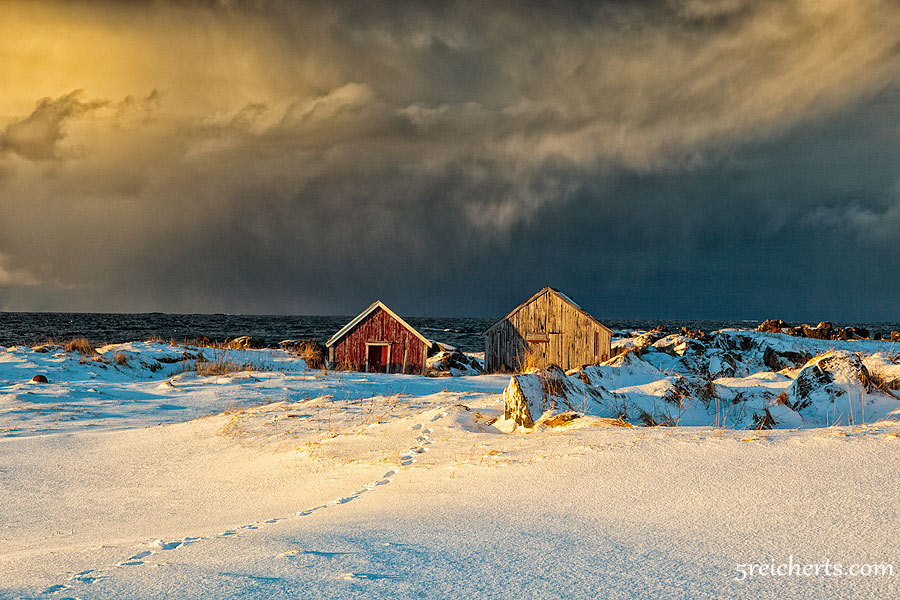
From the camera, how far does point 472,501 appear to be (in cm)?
443

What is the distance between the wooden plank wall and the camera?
32.8m

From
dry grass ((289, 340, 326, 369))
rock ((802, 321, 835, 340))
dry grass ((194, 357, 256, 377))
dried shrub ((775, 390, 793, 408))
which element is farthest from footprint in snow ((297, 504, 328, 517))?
rock ((802, 321, 835, 340))

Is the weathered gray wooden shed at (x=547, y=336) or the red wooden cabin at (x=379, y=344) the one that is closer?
the weathered gray wooden shed at (x=547, y=336)

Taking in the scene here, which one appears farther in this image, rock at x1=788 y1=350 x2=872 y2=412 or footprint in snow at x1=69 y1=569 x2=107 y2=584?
rock at x1=788 y1=350 x2=872 y2=412

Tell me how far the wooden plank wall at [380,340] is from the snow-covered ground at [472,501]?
22.0 metres

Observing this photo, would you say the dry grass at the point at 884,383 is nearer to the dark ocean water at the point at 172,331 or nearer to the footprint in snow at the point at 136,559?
the footprint in snow at the point at 136,559

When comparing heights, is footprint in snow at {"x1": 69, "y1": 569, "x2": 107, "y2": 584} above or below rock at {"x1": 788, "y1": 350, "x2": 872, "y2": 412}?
below

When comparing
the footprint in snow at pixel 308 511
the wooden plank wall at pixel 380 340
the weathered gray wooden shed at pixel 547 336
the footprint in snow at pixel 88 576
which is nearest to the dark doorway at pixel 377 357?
the wooden plank wall at pixel 380 340

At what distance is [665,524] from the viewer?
369 cm

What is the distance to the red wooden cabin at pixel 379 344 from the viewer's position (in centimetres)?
3288

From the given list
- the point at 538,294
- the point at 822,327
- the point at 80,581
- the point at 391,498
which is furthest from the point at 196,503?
the point at 822,327

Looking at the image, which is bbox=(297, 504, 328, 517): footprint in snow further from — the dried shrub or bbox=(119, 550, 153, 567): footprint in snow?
the dried shrub

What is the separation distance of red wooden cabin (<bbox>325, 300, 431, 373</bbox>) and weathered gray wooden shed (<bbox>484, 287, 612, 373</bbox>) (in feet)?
14.1

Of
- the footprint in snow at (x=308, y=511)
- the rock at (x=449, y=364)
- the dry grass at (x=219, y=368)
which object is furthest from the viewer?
the rock at (x=449, y=364)
